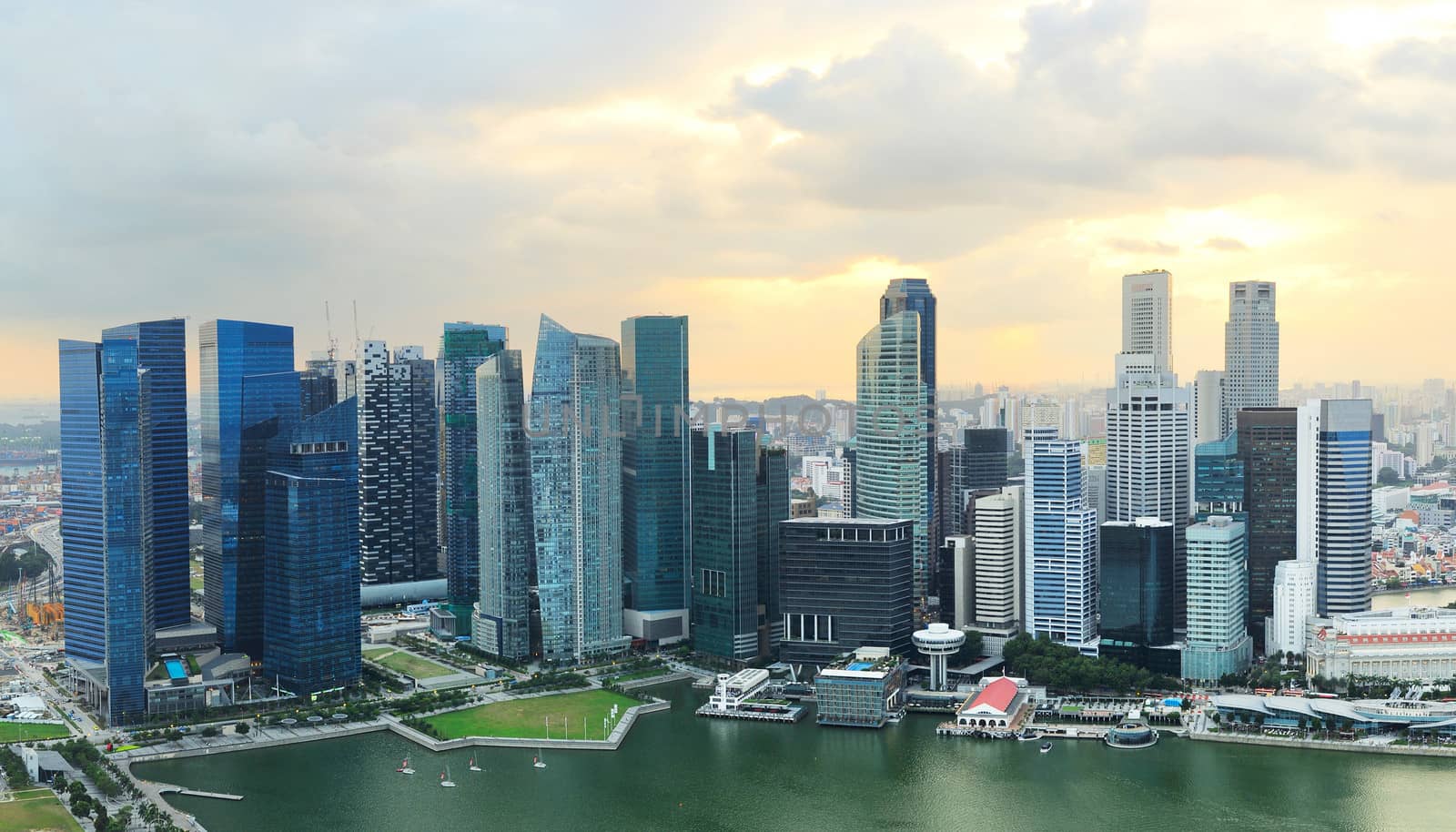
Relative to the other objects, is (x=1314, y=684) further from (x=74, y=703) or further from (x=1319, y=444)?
(x=74, y=703)

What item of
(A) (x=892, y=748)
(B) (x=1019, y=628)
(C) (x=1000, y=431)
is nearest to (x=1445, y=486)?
(C) (x=1000, y=431)

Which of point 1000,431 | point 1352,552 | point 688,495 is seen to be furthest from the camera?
point 1000,431

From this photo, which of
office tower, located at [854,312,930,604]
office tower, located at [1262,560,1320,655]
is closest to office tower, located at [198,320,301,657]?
office tower, located at [854,312,930,604]

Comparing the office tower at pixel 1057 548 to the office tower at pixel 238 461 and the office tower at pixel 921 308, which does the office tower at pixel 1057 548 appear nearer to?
the office tower at pixel 921 308

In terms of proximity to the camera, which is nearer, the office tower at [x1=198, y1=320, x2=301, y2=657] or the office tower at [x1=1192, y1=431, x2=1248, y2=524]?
the office tower at [x1=198, y1=320, x2=301, y2=657]

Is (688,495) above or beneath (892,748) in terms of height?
above

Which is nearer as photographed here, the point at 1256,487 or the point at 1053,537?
the point at 1053,537

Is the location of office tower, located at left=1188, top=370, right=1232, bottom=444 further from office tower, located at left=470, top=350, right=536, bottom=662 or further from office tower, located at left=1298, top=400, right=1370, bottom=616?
office tower, located at left=470, top=350, right=536, bottom=662

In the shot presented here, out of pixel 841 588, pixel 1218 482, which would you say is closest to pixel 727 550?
pixel 841 588

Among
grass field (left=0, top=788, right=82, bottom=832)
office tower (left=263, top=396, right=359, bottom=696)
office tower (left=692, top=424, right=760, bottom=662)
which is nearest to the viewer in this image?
grass field (left=0, top=788, right=82, bottom=832)
